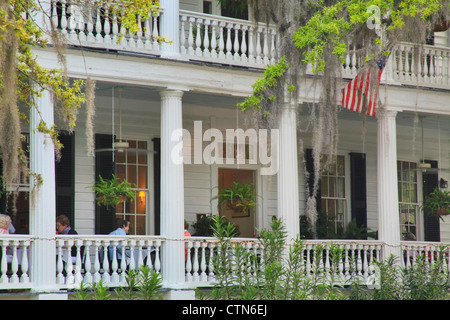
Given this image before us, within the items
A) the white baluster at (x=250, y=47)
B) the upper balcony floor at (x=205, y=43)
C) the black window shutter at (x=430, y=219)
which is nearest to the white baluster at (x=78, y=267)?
the upper balcony floor at (x=205, y=43)

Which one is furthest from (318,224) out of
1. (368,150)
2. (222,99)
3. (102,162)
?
(102,162)

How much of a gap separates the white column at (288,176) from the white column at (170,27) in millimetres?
2178

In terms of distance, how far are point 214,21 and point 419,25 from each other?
3362 millimetres

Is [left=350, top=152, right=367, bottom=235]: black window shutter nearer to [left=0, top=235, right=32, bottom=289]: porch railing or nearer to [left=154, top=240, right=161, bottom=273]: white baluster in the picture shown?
[left=154, top=240, right=161, bottom=273]: white baluster

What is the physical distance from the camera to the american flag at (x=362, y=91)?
41.0 ft

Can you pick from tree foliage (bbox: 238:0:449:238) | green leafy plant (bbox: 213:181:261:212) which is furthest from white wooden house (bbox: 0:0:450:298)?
green leafy plant (bbox: 213:181:261:212)

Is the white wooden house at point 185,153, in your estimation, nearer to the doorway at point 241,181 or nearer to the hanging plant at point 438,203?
the doorway at point 241,181

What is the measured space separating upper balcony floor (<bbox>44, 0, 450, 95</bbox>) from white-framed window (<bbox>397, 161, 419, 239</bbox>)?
3.44m

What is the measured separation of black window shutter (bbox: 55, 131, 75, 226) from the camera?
13.8 metres

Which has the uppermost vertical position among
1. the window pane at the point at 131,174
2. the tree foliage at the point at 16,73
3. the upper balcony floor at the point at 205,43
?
the upper balcony floor at the point at 205,43

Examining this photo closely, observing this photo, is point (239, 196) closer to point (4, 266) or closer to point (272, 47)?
point (272, 47)

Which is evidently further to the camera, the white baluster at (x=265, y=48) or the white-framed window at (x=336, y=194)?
the white-framed window at (x=336, y=194)

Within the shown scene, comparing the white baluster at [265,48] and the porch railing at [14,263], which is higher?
the white baluster at [265,48]
